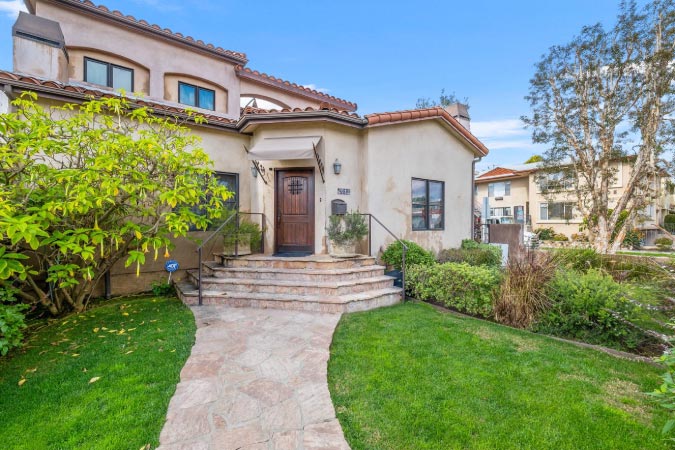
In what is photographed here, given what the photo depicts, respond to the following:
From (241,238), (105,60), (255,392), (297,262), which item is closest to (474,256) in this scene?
(297,262)

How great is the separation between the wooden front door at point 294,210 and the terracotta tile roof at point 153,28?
681cm

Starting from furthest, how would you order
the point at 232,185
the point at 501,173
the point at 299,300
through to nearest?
1. the point at 501,173
2. the point at 232,185
3. the point at 299,300

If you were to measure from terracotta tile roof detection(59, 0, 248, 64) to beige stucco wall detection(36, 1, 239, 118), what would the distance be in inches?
9.3

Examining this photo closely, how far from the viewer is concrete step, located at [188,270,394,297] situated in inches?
259

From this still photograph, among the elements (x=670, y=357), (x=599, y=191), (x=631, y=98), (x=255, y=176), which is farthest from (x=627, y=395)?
(x=631, y=98)

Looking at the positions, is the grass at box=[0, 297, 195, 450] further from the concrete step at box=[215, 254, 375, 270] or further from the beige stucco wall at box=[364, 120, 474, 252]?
the beige stucco wall at box=[364, 120, 474, 252]

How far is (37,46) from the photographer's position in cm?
770

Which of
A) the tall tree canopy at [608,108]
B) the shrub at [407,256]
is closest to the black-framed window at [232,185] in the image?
the shrub at [407,256]

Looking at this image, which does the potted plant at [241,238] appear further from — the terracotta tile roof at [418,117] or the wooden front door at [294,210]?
the terracotta tile roof at [418,117]

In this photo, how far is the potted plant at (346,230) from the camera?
815 centimetres

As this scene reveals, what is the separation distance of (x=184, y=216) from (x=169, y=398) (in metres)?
2.94

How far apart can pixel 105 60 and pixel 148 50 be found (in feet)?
4.61

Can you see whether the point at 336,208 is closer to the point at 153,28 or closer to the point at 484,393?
the point at 484,393

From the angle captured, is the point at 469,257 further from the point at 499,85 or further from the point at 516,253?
the point at 499,85
